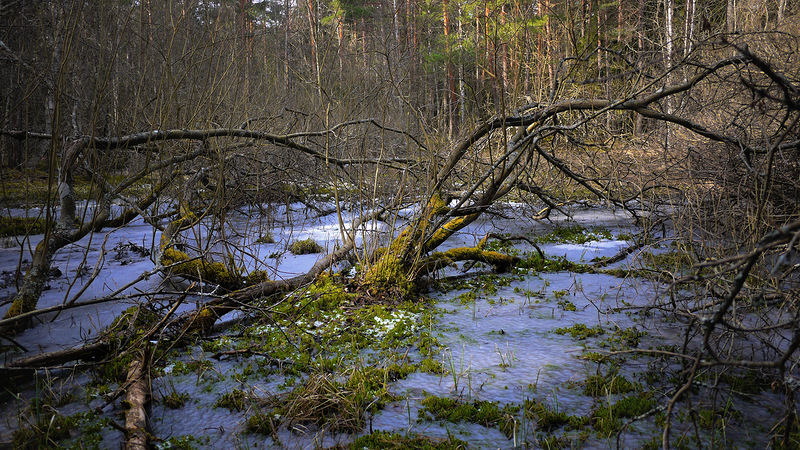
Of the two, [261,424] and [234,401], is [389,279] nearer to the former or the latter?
[234,401]

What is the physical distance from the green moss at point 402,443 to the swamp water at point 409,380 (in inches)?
1.3

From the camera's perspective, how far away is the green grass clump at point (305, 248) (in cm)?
775

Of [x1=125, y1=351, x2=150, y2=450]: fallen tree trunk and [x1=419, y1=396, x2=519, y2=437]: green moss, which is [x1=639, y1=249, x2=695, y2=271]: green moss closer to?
[x1=419, y1=396, x2=519, y2=437]: green moss

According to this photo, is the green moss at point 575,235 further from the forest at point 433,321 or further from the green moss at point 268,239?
the green moss at point 268,239

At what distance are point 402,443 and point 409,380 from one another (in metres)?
0.86

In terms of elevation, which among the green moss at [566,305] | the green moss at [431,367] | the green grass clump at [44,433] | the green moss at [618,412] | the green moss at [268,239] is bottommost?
the green moss at [566,305]

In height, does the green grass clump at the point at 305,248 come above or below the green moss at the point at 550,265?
above

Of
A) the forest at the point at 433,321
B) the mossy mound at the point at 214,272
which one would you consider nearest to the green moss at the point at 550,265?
the forest at the point at 433,321

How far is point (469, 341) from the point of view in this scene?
442 centimetres

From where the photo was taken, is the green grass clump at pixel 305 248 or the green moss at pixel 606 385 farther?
the green grass clump at pixel 305 248

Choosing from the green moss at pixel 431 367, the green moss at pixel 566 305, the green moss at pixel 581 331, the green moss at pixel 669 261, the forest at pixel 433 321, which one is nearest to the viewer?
the forest at pixel 433 321

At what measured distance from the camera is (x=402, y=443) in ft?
9.45

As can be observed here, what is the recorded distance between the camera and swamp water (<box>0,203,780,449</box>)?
3.03 meters

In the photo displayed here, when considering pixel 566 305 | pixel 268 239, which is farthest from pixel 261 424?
pixel 268 239
